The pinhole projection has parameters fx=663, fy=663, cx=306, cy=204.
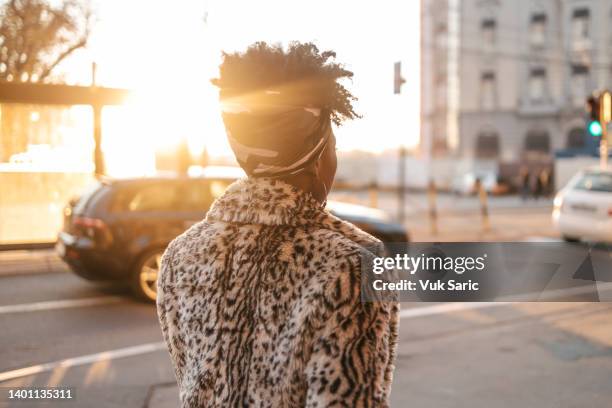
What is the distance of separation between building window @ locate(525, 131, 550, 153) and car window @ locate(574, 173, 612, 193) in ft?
107

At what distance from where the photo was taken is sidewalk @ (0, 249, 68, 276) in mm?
10297

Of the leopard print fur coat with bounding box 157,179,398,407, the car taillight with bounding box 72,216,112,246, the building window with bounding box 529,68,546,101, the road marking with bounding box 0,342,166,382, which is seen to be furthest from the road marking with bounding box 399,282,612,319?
the building window with bounding box 529,68,546,101

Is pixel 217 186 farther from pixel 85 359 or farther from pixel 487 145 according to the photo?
pixel 487 145

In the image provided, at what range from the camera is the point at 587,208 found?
492 inches

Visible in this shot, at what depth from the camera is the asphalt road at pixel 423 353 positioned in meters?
4.71

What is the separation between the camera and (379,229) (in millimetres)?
9297

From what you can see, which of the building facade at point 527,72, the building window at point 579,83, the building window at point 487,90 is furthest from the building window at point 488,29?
the building window at point 579,83

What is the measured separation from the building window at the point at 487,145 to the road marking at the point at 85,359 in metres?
42.3

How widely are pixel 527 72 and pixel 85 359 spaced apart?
44741 millimetres

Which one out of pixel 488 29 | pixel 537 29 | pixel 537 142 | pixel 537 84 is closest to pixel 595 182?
pixel 537 142

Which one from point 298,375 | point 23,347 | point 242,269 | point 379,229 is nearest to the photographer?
point 298,375

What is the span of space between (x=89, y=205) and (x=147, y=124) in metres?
4.16

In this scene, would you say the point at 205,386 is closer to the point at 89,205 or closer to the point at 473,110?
the point at 89,205

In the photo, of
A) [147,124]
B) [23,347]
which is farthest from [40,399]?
[147,124]
